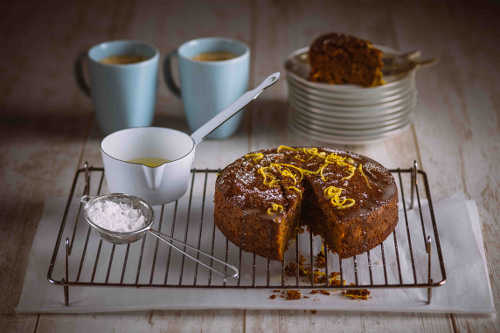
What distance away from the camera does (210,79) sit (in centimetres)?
288

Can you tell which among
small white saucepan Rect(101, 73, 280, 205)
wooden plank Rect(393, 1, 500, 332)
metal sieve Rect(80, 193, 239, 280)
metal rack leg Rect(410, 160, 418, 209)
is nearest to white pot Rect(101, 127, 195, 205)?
small white saucepan Rect(101, 73, 280, 205)

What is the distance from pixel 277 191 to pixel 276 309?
390 millimetres

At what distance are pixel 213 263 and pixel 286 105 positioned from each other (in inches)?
54.3

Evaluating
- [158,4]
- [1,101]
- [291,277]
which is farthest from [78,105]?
[291,277]

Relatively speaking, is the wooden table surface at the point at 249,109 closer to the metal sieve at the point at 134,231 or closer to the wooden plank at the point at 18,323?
the wooden plank at the point at 18,323

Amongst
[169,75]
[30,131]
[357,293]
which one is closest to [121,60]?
[169,75]

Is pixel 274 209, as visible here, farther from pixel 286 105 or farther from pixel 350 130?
pixel 286 105

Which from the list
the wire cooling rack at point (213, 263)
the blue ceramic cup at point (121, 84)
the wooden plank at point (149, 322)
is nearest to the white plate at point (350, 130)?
the wire cooling rack at point (213, 263)

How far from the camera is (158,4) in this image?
4168mm

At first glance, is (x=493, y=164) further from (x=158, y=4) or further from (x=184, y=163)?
(x=158, y=4)

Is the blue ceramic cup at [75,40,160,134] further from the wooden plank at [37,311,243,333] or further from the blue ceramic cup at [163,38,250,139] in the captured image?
the wooden plank at [37,311,243,333]

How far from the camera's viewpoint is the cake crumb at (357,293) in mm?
2031

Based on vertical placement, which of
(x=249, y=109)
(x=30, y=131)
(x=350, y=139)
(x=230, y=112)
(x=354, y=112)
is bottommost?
(x=30, y=131)

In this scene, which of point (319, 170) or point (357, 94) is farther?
point (357, 94)
